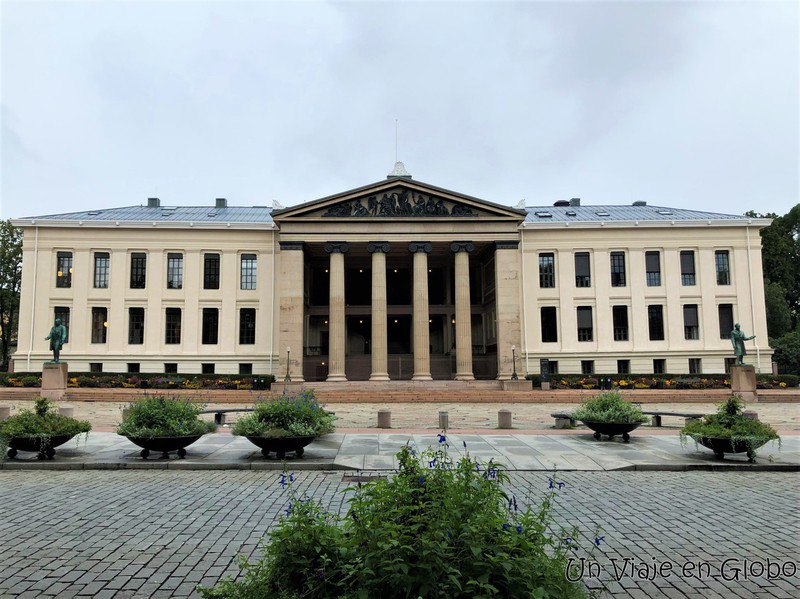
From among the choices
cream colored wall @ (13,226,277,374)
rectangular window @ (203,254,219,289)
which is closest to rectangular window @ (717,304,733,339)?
cream colored wall @ (13,226,277,374)

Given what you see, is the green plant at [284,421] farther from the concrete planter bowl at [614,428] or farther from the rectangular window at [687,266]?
the rectangular window at [687,266]

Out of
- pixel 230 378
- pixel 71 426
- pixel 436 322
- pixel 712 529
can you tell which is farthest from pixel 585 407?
pixel 436 322

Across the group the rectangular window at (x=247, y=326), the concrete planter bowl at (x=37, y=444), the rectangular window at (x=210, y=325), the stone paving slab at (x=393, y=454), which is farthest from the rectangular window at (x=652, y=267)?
the concrete planter bowl at (x=37, y=444)

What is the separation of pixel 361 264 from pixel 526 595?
51.9 m

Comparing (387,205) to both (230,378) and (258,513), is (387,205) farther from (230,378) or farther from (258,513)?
(258,513)

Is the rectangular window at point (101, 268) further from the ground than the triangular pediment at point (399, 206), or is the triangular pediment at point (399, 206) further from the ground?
the triangular pediment at point (399, 206)

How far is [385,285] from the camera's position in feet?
152

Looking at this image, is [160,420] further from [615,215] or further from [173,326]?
[615,215]

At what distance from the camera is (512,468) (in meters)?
12.6

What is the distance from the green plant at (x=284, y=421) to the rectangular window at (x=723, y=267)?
46478 mm

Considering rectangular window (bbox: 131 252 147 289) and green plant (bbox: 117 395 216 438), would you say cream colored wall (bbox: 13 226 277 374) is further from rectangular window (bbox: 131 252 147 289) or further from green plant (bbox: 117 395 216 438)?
green plant (bbox: 117 395 216 438)

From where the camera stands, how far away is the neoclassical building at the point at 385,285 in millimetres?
45469

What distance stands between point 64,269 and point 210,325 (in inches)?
509

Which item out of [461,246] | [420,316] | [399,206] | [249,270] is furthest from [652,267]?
[249,270]
